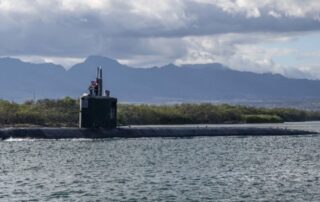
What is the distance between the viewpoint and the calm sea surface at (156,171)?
3703 centimetres

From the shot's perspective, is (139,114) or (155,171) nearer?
(155,171)

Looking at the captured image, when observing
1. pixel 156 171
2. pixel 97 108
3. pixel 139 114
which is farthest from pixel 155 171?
pixel 139 114

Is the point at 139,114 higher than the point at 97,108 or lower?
higher

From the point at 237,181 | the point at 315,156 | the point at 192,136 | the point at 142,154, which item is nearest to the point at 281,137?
the point at 192,136

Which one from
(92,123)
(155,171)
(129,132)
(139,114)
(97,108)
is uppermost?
(139,114)

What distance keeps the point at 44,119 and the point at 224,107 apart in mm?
44234

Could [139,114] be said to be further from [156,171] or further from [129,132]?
[156,171]

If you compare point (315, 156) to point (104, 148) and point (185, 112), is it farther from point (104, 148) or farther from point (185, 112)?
point (185, 112)

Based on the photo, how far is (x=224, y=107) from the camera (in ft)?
469

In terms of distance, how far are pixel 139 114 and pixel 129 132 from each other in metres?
53.2

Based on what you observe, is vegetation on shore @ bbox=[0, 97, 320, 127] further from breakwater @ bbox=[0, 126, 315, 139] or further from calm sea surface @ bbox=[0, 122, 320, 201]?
calm sea surface @ bbox=[0, 122, 320, 201]

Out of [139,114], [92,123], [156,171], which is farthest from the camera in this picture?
[139,114]

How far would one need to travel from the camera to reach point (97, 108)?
6450 cm

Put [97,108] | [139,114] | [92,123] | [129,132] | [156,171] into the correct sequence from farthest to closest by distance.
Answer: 1. [139,114]
2. [129,132]
3. [92,123]
4. [97,108]
5. [156,171]
